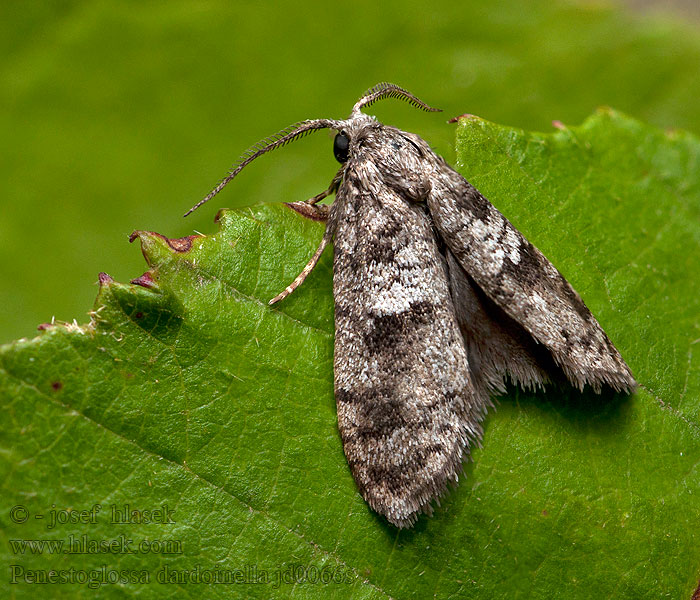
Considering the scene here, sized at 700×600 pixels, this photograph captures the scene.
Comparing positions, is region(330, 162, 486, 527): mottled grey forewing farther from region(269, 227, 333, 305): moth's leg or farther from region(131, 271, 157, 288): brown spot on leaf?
region(131, 271, 157, 288): brown spot on leaf

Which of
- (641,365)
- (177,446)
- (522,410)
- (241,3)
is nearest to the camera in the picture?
(177,446)

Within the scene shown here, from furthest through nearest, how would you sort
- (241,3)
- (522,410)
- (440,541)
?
(241,3) → (522,410) → (440,541)

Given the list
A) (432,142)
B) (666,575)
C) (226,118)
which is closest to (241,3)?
(226,118)

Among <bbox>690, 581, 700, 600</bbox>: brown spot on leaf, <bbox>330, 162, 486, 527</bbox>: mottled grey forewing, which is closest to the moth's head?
<bbox>330, 162, 486, 527</bbox>: mottled grey forewing

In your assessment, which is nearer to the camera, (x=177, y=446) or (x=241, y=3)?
(x=177, y=446)

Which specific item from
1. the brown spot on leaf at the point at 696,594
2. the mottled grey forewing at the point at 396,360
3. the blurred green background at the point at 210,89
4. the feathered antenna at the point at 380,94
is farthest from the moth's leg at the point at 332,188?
the brown spot on leaf at the point at 696,594

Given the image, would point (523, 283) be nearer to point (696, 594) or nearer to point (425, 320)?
point (425, 320)

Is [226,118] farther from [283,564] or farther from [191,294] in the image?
[283,564]
